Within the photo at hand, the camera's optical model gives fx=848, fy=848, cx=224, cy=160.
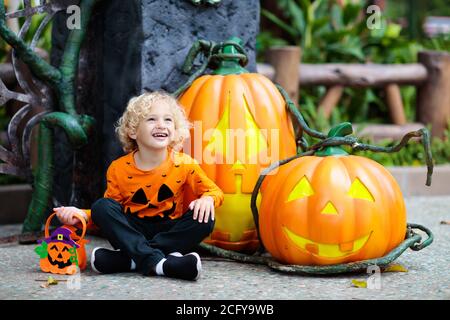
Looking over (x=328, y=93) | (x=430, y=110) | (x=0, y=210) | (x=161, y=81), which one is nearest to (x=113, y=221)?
(x=161, y=81)

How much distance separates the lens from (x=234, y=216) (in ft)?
12.3

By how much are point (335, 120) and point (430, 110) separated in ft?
2.42

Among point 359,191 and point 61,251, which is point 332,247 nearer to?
point 359,191

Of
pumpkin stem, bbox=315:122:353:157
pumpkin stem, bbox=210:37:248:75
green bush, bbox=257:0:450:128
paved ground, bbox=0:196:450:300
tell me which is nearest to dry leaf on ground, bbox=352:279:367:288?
paved ground, bbox=0:196:450:300

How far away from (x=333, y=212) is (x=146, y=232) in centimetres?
78

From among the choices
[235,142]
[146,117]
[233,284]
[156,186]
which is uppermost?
[146,117]

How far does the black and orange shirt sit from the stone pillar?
1.84ft

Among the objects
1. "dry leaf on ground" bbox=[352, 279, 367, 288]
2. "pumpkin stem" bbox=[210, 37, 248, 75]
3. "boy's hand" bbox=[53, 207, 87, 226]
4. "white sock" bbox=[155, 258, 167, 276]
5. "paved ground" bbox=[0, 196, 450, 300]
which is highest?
"pumpkin stem" bbox=[210, 37, 248, 75]

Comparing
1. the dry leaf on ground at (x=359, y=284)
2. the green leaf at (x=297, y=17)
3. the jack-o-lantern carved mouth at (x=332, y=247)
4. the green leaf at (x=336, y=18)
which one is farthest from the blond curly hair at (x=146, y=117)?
the green leaf at (x=336, y=18)

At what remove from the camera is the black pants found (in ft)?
11.1

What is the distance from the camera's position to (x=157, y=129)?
11.4 feet

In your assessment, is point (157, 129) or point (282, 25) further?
point (282, 25)

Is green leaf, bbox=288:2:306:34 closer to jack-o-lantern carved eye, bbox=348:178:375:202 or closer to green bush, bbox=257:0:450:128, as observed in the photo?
green bush, bbox=257:0:450:128

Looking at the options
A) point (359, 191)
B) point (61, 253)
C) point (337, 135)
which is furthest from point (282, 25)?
point (61, 253)
